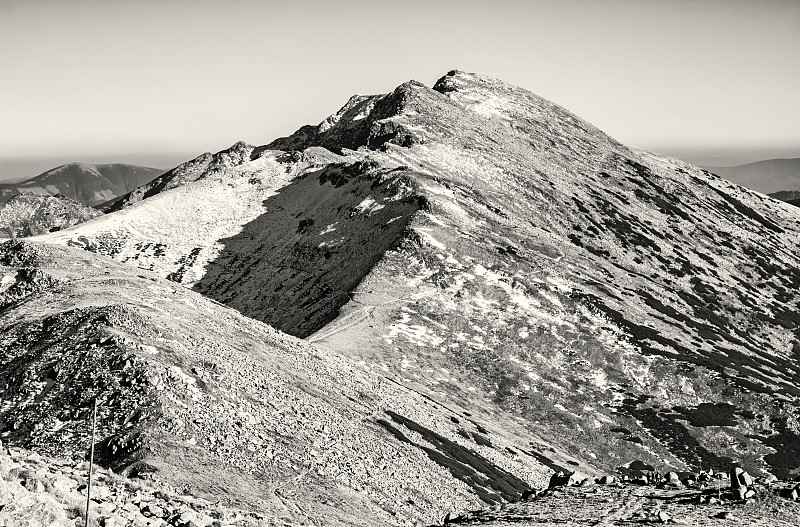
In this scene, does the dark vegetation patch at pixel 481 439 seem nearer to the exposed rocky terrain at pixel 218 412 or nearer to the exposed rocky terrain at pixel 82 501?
the exposed rocky terrain at pixel 218 412

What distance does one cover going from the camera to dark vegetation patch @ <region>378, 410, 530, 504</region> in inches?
2358

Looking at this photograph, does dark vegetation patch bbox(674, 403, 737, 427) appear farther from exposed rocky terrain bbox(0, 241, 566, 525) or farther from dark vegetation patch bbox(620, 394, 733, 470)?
exposed rocky terrain bbox(0, 241, 566, 525)

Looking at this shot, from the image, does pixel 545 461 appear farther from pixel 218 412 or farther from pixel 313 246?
pixel 313 246

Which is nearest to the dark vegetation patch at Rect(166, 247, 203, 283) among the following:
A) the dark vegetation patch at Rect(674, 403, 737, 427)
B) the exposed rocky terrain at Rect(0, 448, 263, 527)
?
the dark vegetation patch at Rect(674, 403, 737, 427)

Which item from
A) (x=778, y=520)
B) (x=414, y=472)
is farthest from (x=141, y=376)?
(x=778, y=520)

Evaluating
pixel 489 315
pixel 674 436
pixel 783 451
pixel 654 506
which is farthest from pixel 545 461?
pixel 654 506

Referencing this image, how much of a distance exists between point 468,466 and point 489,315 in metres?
67.4

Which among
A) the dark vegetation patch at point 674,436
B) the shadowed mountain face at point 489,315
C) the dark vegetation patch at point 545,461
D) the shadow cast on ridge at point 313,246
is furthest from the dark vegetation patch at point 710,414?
the shadow cast on ridge at point 313,246

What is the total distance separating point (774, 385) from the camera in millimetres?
132875

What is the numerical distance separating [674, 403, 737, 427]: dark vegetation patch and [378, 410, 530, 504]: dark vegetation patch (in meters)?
53.9

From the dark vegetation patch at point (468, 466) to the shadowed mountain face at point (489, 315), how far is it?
30 centimetres

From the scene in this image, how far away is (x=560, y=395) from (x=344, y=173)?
9292 centimetres

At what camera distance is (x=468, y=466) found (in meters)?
64.4

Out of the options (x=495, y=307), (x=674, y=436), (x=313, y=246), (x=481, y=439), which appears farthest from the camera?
(x=313, y=246)
